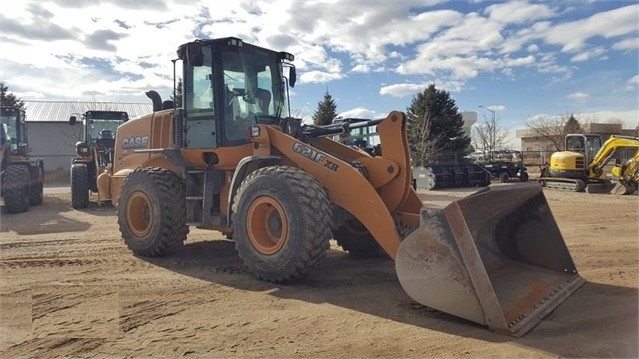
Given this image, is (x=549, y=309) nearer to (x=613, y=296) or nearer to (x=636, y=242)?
(x=613, y=296)

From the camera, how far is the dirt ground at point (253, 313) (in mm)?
3750

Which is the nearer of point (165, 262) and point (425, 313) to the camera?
point (425, 313)

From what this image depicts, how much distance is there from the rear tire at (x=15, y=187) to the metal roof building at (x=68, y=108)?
3195cm

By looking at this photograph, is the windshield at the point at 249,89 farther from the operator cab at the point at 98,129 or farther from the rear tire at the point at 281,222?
the operator cab at the point at 98,129

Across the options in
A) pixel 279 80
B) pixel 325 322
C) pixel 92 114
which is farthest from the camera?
pixel 92 114

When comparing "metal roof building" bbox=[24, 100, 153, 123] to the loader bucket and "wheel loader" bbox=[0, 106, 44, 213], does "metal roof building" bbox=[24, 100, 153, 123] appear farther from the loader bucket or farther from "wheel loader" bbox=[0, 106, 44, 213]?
the loader bucket

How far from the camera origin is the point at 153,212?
6.83 metres

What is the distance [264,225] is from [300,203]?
745 millimetres

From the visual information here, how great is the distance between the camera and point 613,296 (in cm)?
498

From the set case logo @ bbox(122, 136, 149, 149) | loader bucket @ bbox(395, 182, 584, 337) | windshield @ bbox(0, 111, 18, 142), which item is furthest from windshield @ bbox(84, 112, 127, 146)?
loader bucket @ bbox(395, 182, 584, 337)

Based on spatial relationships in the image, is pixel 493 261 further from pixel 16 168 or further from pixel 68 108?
pixel 68 108

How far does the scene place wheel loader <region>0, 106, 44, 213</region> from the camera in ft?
Answer: 40.7

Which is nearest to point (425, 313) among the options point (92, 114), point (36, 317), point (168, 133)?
point (36, 317)

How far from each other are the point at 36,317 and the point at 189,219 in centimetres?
256
